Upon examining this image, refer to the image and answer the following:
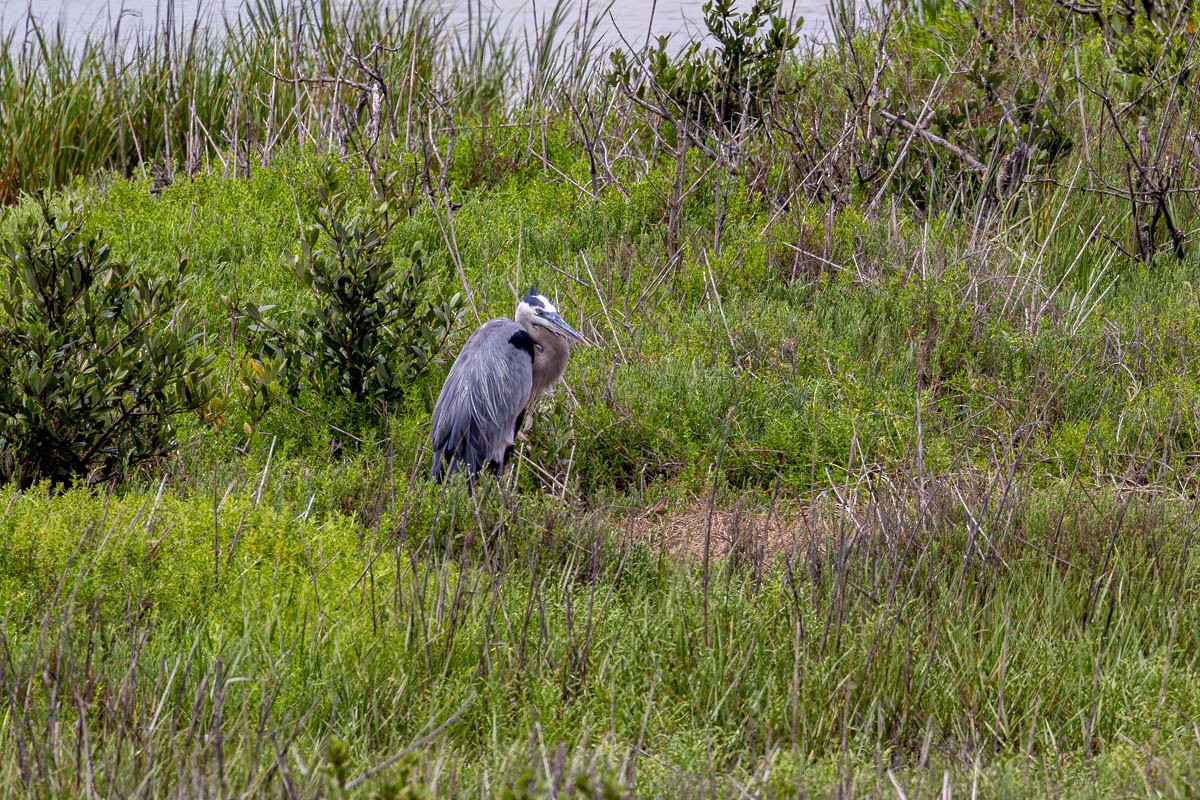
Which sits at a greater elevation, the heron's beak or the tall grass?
the tall grass

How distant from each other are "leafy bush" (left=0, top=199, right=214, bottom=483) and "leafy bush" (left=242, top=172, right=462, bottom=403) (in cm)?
46

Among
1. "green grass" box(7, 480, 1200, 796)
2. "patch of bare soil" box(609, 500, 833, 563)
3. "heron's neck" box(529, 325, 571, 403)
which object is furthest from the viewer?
"heron's neck" box(529, 325, 571, 403)

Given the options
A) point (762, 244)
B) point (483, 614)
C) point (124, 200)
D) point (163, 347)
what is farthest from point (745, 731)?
point (124, 200)

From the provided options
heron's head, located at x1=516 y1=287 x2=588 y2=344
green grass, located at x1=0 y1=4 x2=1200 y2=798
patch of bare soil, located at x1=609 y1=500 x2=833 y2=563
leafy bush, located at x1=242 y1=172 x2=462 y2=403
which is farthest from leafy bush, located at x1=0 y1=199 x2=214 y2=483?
patch of bare soil, located at x1=609 y1=500 x2=833 y2=563

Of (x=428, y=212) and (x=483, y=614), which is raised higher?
(x=428, y=212)

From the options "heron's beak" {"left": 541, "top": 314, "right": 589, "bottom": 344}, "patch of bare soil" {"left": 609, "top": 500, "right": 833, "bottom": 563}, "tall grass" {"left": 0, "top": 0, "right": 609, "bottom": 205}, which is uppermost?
"tall grass" {"left": 0, "top": 0, "right": 609, "bottom": 205}

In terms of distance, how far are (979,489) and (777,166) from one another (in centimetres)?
342

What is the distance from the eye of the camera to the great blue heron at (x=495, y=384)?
4348mm

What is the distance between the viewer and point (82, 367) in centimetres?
389

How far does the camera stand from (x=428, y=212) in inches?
251

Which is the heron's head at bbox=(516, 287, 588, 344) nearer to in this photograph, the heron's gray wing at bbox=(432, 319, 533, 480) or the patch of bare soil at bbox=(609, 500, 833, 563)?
the heron's gray wing at bbox=(432, 319, 533, 480)

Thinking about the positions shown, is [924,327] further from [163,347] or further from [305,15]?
[305,15]

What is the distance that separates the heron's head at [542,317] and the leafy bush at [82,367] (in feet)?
4.02

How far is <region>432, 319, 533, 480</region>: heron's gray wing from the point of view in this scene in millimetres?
4344
